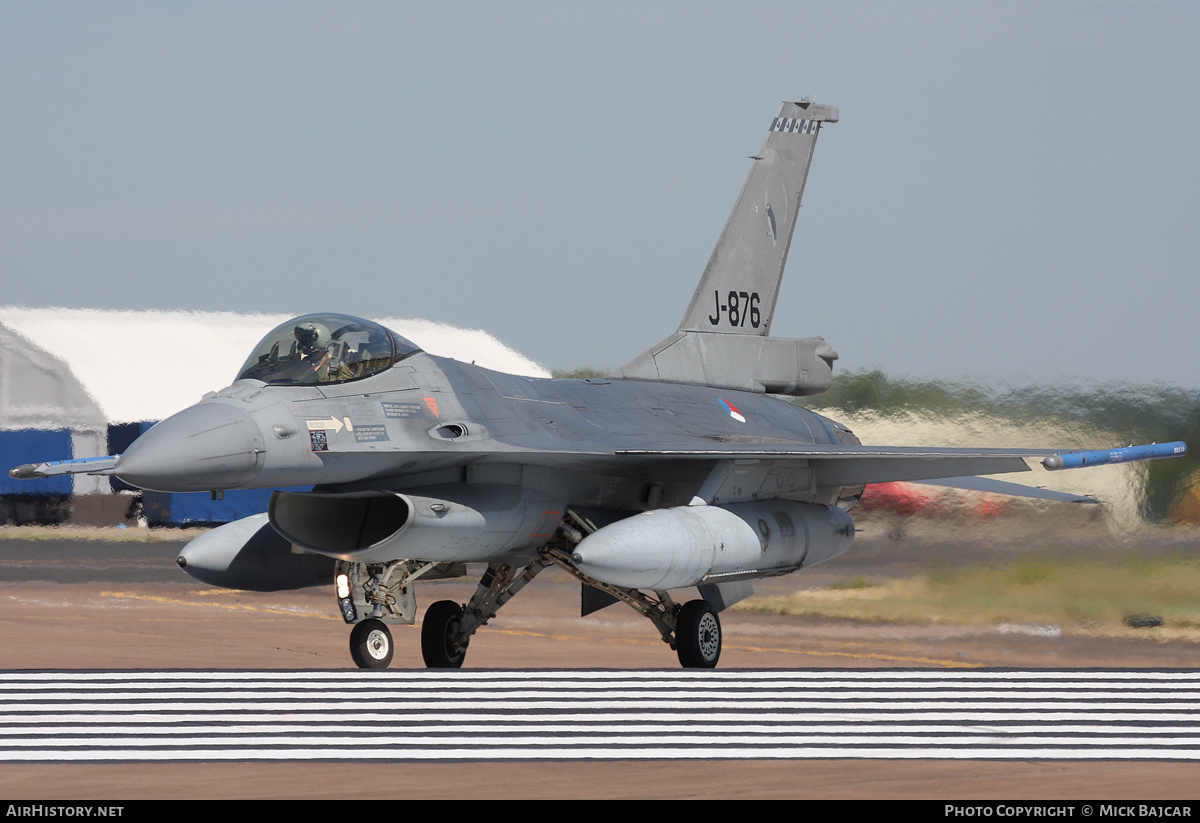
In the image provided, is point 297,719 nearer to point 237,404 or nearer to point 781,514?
point 237,404

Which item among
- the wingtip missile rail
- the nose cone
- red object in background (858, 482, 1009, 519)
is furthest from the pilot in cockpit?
red object in background (858, 482, 1009, 519)

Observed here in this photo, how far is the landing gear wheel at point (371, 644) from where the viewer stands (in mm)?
12164

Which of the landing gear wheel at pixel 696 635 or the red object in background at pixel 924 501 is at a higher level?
the red object in background at pixel 924 501

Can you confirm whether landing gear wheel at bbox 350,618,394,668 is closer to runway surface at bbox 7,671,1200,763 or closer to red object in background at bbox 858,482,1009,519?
runway surface at bbox 7,671,1200,763

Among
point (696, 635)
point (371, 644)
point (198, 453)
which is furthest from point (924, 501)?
point (198, 453)

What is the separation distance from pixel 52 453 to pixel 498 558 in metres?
24.2

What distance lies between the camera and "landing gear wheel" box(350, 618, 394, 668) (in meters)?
12.2

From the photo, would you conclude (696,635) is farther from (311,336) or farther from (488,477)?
(311,336)

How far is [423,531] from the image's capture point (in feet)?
36.5

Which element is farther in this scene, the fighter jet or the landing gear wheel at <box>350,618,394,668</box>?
the landing gear wheel at <box>350,618,394,668</box>

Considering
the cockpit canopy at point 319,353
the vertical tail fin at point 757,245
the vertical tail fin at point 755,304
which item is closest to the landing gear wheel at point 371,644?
the cockpit canopy at point 319,353

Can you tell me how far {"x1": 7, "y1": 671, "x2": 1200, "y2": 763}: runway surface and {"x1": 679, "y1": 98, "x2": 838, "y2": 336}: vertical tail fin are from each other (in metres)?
5.47

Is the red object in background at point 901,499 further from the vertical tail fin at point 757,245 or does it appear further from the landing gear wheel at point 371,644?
the landing gear wheel at point 371,644
